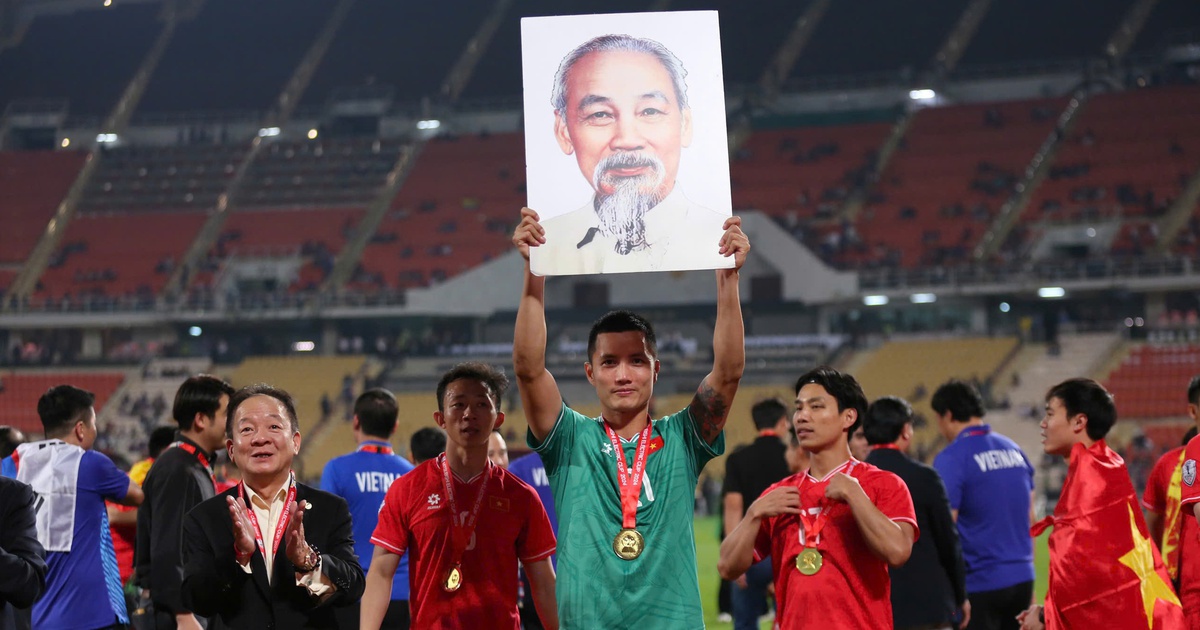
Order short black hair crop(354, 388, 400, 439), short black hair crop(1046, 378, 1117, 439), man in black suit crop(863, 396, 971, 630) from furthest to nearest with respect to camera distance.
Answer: short black hair crop(354, 388, 400, 439)
man in black suit crop(863, 396, 971, 630)
short black hair crop(1046, 378, 1117, 439)

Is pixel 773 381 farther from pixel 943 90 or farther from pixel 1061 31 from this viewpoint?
pixel 1061 31

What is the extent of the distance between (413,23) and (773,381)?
27968mm

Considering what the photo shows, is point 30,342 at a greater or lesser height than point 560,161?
greater

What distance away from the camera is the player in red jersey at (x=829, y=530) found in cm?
390

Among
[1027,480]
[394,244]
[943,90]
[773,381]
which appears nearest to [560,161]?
[1027,480]

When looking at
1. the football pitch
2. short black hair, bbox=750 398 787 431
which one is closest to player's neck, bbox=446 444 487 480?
short black hair, bbox=750 398 787 431

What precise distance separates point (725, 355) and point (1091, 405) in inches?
88.6

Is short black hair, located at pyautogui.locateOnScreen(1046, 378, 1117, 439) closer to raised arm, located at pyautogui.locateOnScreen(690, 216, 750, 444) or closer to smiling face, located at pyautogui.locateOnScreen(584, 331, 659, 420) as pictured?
raised arm, located at pyautogui.locateOnScreen(690, 216, 750, 444)

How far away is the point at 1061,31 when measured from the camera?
148 feet

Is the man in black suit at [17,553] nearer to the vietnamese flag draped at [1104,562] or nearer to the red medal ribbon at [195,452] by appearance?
the red medal ribbon at [195,452]

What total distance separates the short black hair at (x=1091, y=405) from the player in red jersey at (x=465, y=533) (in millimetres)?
2441

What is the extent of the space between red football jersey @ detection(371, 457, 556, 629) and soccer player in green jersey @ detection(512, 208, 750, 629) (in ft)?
1.92

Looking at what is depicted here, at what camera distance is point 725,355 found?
376cm

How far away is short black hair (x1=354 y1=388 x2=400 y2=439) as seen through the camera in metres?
6.35
